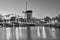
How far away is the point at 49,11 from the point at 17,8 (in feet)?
11.7

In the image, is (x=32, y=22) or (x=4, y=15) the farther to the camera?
(x=32, y=22)

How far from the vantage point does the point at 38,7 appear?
985 cm

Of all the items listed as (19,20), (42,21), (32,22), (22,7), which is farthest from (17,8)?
(42,21)

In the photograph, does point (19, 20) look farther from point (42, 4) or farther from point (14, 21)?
point (42, 4)

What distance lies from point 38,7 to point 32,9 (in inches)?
27.8

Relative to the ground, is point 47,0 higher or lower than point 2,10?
higher

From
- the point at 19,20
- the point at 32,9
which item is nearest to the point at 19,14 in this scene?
the point at 19,20

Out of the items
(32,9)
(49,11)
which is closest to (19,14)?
(32,9)

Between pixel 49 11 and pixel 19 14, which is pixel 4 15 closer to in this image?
pixel 19 14

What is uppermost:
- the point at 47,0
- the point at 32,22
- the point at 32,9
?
the point at 47,0

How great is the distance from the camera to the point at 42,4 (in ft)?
31.6

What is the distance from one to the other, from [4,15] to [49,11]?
16.2 feet

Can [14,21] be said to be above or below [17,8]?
below

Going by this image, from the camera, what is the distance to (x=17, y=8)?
31.9ft
